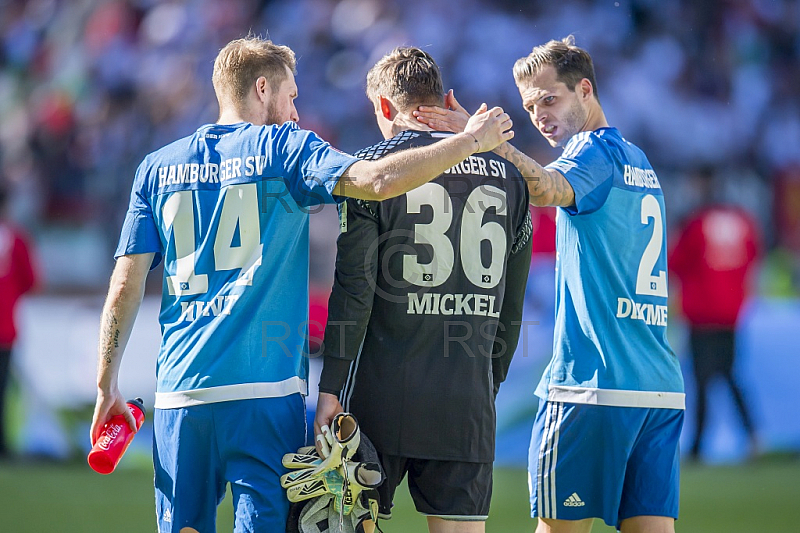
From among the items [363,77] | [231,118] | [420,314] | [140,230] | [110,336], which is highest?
[363,77]

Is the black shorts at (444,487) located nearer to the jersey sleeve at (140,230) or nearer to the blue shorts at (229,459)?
the blue shorts at (229,459)

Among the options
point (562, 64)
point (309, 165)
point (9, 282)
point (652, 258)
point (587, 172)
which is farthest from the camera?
point (9, 282)

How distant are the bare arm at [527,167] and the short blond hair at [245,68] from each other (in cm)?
53

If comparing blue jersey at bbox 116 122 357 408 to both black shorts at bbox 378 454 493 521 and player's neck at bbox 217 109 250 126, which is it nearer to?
player's neck at bbox 217 109 250 126

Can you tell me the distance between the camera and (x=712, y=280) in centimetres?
877

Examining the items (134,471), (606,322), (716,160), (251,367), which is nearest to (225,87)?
(251,367)

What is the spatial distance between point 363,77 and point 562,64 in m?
7.31

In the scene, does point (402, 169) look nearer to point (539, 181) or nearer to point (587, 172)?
point (539, 181)

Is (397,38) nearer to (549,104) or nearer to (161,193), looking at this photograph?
(549,104)

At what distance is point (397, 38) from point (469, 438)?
861cm

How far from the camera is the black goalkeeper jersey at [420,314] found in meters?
3.36

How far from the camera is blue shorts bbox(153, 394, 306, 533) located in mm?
3166

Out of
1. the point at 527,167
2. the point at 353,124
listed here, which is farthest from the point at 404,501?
the point at 353,124

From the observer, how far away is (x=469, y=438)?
343 centimetres
